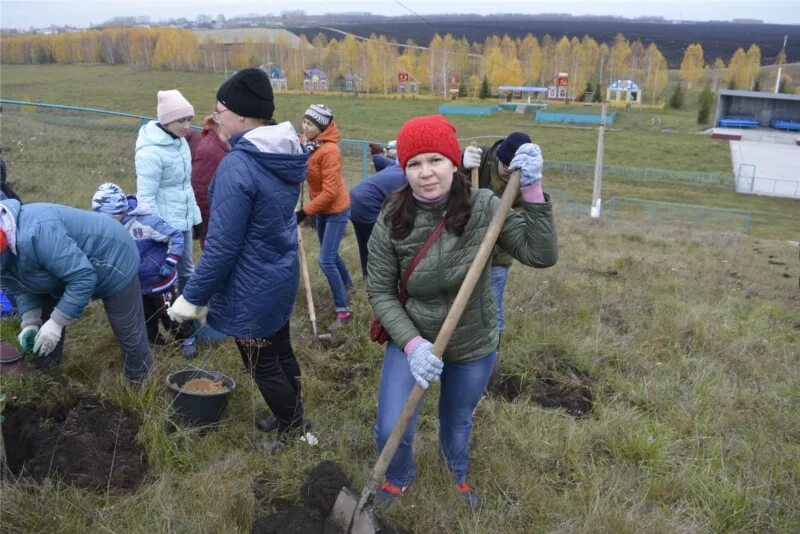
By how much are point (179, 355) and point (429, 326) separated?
82.1 inches

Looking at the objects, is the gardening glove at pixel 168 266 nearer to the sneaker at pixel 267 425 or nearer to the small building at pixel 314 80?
the sneaker at pixel 267 425

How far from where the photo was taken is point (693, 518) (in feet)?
8.59

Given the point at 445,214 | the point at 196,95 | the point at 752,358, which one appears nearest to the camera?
the point at 445,214

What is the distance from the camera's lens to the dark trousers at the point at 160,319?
3.92 m

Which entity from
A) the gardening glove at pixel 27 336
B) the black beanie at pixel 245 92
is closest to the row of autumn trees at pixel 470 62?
the gardening glove at pixel 27 336

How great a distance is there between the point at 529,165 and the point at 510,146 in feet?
3.57

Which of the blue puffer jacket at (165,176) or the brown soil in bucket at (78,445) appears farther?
the blue puffer jacket at (165,176)

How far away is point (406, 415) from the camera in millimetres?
2330

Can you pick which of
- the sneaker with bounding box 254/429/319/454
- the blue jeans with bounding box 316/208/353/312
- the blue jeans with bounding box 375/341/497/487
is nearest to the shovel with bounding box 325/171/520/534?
the blue jeans with bounding box 375/341/497/487

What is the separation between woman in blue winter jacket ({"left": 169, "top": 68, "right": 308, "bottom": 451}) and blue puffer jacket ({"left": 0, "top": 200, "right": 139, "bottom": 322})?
475mm

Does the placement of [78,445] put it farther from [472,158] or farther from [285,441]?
[472,158]

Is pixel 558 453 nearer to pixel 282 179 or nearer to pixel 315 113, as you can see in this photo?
pixel 282 179

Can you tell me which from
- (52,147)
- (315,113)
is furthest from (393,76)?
(315,113)

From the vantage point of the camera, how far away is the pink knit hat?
4.15 m
